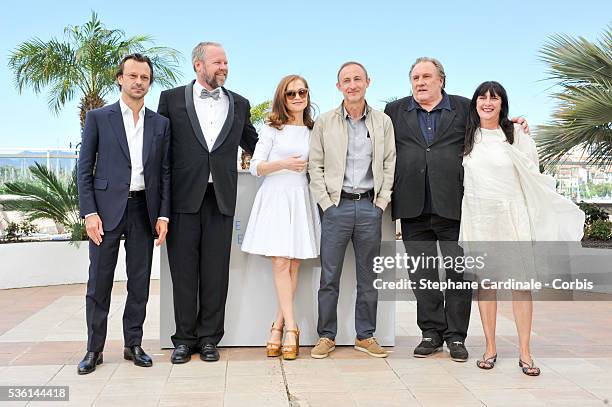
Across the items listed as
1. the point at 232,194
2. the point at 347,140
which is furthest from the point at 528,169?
the point at 232,194

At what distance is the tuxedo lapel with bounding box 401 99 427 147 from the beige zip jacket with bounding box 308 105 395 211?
0.12 metres

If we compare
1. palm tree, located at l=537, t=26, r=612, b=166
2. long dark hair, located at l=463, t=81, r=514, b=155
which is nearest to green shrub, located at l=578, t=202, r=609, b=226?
palm tree, located at l=537, t=26, r=612, b=166

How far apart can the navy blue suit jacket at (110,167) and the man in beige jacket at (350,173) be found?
980mm

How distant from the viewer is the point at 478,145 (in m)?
4.29

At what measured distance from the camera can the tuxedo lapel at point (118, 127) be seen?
418cm

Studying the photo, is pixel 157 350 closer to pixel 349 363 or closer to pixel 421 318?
pixel 349 363

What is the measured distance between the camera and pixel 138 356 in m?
4.38

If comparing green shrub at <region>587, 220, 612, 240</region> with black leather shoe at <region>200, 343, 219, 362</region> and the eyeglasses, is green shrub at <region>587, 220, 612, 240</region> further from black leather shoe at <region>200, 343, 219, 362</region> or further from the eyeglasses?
black leather shoe at <region>200, 343, 219, 362</region>

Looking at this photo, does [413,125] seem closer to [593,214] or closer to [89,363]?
[89,363]

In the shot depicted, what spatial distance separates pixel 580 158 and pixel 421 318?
4.81 meters

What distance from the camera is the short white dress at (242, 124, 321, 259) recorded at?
14.7ft

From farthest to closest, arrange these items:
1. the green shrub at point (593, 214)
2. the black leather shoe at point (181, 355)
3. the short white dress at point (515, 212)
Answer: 1. the green shrub at point (593, 214)
2. the black leather shoe at point (181, 355)
3. the short white dress at point (515, 212)

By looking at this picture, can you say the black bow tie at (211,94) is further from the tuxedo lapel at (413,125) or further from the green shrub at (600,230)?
the green shrub at (600,230)

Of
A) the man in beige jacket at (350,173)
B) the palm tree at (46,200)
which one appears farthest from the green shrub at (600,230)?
the palm tree at (46,200)
